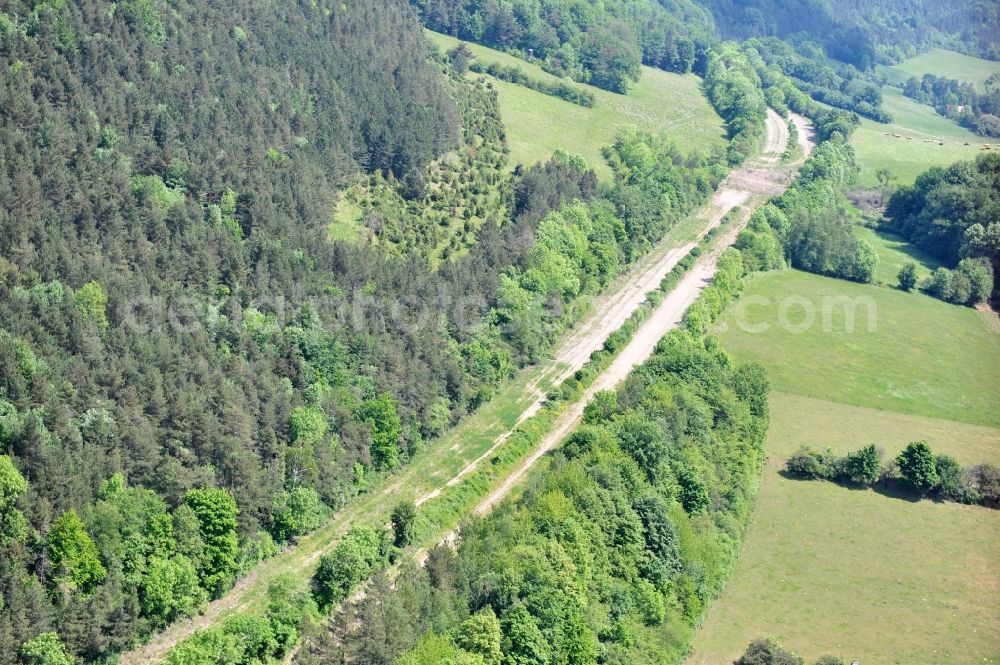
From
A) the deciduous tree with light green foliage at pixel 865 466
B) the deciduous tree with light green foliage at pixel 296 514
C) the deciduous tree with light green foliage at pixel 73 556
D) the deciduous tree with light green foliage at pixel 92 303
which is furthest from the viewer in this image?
the deciduous tree with light green foliage at pixel 865 466

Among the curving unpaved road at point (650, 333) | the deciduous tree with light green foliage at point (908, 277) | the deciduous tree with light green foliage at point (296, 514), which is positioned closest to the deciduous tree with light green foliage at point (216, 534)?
the deciduous tree with light green foliage at point (296, 514)

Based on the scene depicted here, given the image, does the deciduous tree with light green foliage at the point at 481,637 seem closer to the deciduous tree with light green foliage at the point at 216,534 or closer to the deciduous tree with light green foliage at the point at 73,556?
the deciduous tree with light green foliage at the point at 216,534

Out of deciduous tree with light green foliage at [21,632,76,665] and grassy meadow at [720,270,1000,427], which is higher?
deciduous tree with light green foliage at [21,632,76,665]

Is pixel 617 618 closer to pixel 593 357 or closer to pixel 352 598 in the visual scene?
pixel 352 598

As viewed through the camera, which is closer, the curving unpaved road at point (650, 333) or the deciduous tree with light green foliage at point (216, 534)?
the deciduous tree with light green foliage at point (216, 534)

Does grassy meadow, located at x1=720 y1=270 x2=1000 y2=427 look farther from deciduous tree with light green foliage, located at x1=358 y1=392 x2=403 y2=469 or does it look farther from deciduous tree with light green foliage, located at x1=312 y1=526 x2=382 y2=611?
deciduous tree with light green foliage, located at x1=312 y1=526 x2=382 y2=611

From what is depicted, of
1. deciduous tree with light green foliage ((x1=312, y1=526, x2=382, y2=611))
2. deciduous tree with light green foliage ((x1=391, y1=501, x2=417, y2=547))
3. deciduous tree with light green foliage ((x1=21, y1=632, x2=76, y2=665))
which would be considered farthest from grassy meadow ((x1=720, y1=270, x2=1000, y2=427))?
deciduous tree with light green foliage ((x1=21, y1=632, x2=76, y2=665))
